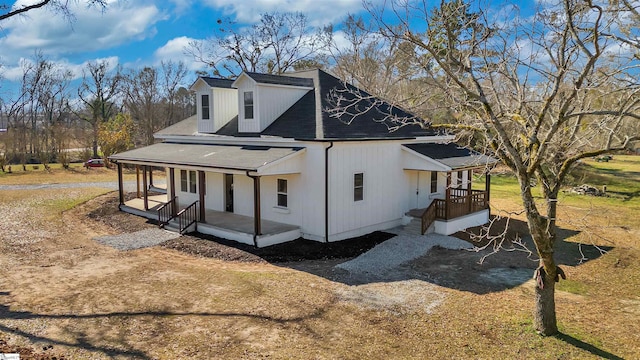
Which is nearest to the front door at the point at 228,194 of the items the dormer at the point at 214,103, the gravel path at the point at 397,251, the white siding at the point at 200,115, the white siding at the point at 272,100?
the dormer at the point at 214,103

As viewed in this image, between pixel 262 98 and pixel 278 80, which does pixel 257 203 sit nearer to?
pixel 262 98

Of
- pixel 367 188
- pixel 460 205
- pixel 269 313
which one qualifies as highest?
pixel 367 188

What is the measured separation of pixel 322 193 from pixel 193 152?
22.5ft

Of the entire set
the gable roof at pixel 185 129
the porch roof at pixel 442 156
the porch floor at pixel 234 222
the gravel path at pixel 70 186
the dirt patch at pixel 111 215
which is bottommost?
the dirt patch at pixel 111 215

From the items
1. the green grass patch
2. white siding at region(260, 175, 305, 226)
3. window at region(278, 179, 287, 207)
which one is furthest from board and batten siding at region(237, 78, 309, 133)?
the green grass patch

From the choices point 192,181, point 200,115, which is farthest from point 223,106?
point 192,181

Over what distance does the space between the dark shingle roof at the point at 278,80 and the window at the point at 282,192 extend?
4266 mm

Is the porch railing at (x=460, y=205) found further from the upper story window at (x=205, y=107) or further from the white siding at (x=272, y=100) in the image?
the upper story window at (x=205, y=107)

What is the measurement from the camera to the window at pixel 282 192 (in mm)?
16531

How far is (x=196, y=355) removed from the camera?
7.54 meters

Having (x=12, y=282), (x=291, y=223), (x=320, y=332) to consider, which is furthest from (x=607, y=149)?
(x=12, y=282)

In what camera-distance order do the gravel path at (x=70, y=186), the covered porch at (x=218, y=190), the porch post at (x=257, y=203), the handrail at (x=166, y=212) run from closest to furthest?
the porch post at (x=257, y=203)
the covered porch at (x=218, y=190)
the handrail at (x=166, y=212)
the gravel path at (x=70, y=186)

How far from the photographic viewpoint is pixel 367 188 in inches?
647

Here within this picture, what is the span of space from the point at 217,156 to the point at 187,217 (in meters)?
2.71
